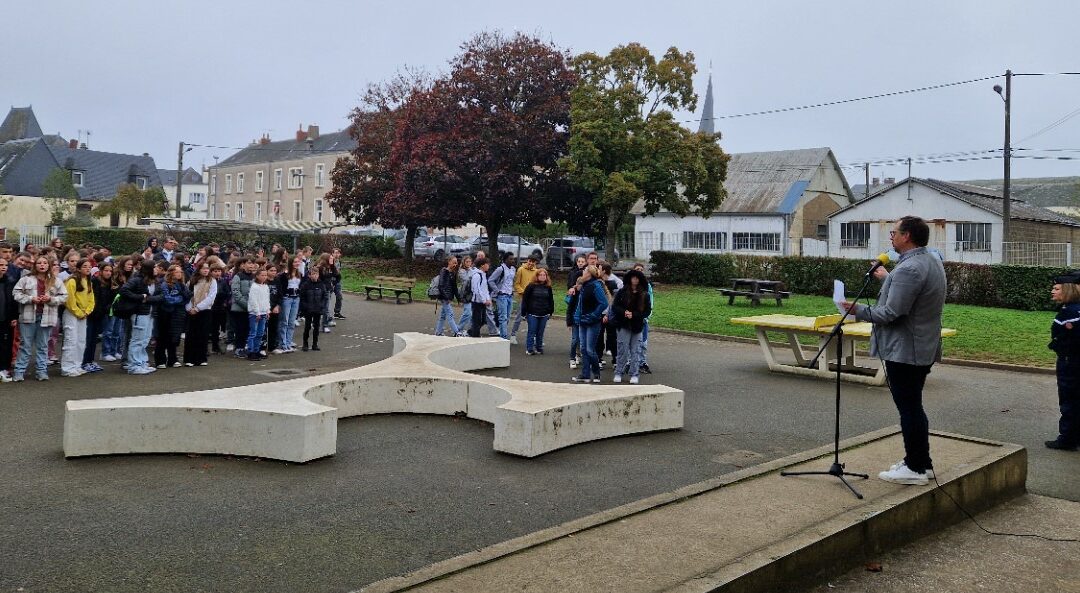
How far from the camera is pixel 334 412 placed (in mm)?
7531

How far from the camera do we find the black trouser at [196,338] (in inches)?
508

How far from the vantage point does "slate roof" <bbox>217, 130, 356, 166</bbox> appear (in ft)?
235

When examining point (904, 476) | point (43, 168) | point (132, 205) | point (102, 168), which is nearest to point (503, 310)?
point (904, 476)

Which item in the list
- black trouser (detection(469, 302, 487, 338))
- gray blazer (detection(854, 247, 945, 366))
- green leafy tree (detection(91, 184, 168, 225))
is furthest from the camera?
green leafy tree (detection(91, 184, 168, 225))

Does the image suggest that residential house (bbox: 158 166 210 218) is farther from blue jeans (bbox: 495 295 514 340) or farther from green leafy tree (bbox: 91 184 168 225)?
blue jeans (bbox: 495 295 514 340)

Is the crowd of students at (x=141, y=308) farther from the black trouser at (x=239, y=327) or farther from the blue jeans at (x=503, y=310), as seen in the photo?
the blue jeans at (x=503, y=310)

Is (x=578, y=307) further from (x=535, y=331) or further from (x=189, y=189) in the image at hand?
(x=189, y=189)

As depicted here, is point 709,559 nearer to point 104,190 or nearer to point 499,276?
point 499,276

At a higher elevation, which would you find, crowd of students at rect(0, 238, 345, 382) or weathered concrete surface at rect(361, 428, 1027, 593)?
crowd of students at rect(0, 238, 345, 382)

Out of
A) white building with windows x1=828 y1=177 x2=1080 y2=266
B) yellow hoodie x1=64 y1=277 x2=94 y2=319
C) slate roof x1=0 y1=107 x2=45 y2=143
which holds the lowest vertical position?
yellow hoodie x1=64 y1=277 x2=94 y2=319

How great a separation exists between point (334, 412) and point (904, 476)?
15.3 ft

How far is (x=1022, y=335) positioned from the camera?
57.7ft

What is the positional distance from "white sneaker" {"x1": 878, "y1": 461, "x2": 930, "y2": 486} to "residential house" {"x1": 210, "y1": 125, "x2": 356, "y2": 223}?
6611 centimetres

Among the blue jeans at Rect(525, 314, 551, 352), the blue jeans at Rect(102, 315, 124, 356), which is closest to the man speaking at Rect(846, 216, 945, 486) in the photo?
the blue jeans at Rect(525, 314, 551, 352)
